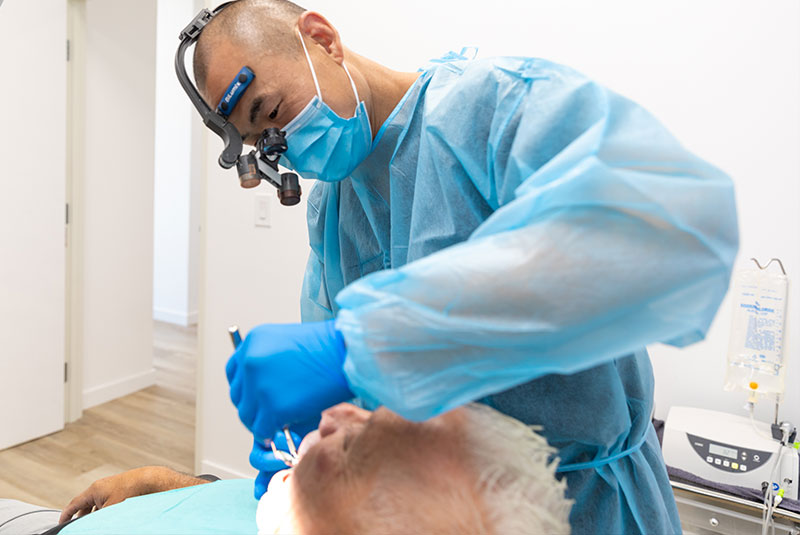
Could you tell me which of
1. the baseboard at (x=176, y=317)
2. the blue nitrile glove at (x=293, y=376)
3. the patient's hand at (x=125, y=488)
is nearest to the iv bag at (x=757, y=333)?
the blue nitrile glove at (x=293, y=376)

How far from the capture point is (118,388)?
3.34 m

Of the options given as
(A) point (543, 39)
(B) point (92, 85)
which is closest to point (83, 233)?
(B) point (92, 85)

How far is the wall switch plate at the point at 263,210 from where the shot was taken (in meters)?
2.23

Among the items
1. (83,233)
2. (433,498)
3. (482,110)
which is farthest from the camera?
(83,233)

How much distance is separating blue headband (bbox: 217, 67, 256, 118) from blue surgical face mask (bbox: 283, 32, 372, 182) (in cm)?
9

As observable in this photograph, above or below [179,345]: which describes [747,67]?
above

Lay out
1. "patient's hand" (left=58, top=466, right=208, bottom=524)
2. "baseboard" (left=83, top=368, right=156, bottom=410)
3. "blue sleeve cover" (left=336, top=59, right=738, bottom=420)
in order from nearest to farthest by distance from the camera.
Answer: "blue sleeve cover" (left=336, top=59, right=738, bottom=420), "patient's hand" (left=58, top=466, right=208, bottom=524), "baseboard" (left=83, top=368, right=156, bottom=410)

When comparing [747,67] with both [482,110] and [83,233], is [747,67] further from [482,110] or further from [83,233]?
[83,233]

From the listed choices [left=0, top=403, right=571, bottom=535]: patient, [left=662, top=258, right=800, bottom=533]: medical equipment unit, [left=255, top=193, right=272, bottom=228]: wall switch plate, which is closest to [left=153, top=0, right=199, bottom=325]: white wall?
[left=255, top=193, right=272, bottom=228]: wall switch plate

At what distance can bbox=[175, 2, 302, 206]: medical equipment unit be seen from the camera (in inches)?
37.5

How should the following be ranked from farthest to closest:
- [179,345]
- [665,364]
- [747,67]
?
[179,345], [665,364], [747,67]

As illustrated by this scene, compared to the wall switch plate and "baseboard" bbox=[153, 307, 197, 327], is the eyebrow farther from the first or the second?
"baseboard" bbox=[153, 307, 197, 327]

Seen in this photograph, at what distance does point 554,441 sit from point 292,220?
5.35 feet

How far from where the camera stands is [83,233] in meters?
3.00
